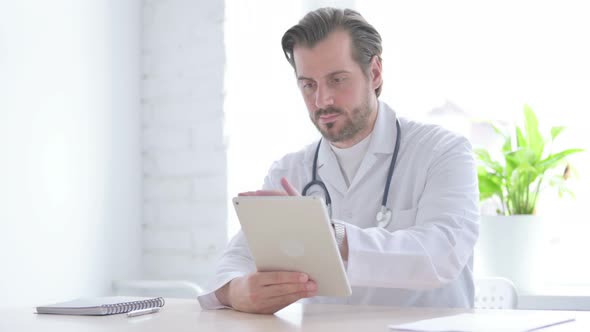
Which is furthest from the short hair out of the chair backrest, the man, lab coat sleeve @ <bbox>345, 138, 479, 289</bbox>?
the chair backrest

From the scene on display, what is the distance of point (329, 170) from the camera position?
87.0 inches

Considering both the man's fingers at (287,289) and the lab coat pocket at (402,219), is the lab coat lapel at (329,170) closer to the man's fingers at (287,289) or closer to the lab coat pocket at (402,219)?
the lab coat pocket at (402,219)

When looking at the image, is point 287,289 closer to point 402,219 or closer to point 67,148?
point 402,219

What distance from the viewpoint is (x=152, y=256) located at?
9.29 feet

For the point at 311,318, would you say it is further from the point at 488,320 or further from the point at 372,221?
the point at 372,221

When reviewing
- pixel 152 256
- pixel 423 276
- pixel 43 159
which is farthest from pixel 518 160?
pixel 43 159

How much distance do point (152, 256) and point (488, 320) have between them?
1631 millimetres

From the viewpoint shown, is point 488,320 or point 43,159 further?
point 43,159

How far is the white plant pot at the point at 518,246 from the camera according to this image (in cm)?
259

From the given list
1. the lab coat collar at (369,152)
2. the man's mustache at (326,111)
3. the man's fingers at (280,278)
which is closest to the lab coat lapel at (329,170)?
the lab coat collar at (369,152)

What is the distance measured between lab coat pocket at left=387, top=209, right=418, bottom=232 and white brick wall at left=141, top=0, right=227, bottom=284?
0.81 meters

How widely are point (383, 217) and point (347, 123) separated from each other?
0.30 metres

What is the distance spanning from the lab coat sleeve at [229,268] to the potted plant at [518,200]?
930 mm

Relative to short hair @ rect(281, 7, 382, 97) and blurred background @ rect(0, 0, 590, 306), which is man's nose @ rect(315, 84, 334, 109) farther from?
blurred background @ rect(0, 0, 590, 306)
